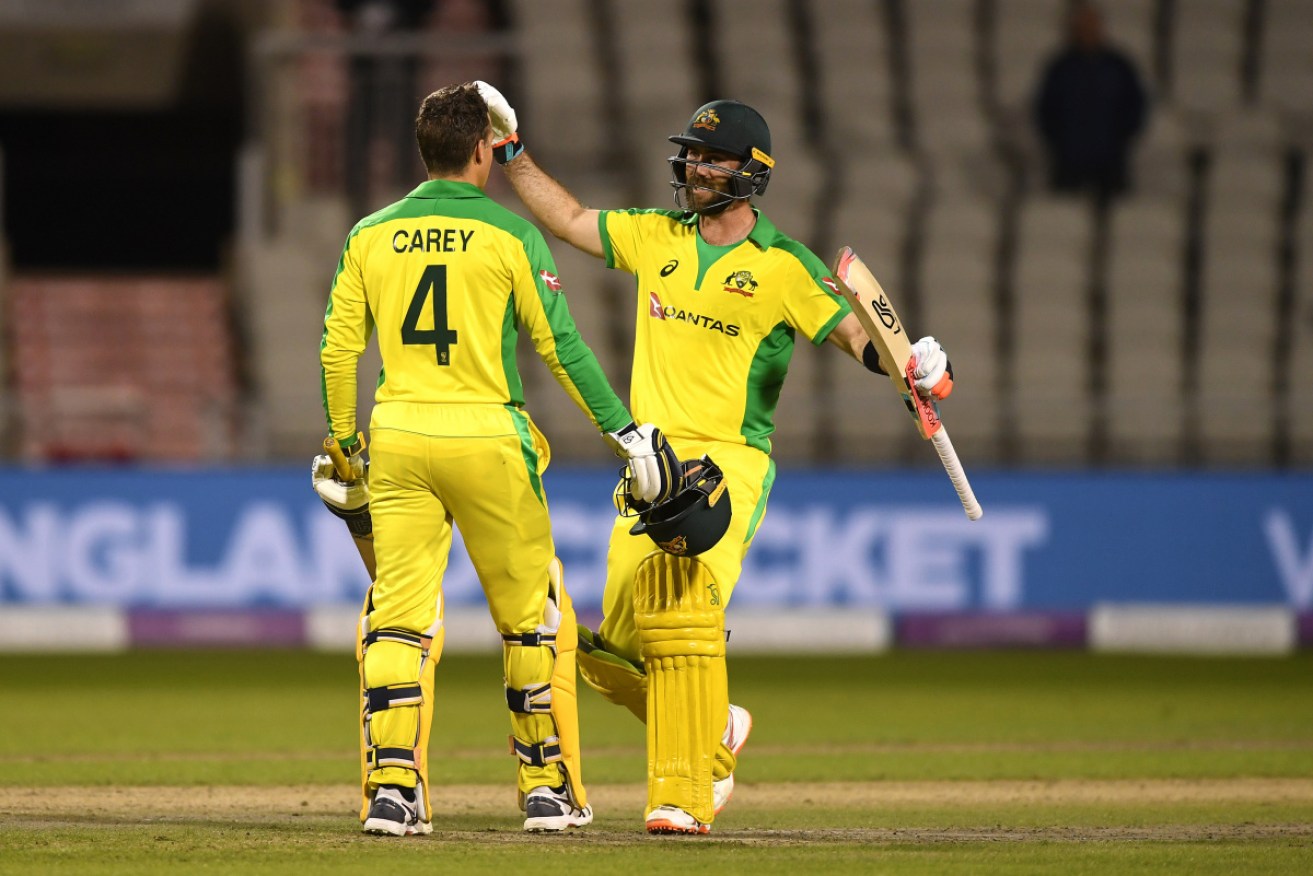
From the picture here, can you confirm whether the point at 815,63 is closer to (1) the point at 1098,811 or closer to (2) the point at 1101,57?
(2) the point at 1101,57

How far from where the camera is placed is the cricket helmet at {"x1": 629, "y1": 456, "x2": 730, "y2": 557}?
17.8ft

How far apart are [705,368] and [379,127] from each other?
1053 cm

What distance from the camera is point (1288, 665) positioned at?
1210 centimetres

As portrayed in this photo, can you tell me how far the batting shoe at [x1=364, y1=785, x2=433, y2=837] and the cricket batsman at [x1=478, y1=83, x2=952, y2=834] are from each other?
2.09ft

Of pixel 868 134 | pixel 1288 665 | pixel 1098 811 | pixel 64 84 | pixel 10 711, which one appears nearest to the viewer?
pixel 1098 811

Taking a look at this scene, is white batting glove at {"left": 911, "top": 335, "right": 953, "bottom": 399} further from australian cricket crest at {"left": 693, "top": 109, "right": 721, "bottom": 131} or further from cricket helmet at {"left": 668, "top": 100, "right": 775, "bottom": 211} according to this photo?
australian cricket crest at {"left": 693, "top": 109, "right": 721, "bottom": 131}

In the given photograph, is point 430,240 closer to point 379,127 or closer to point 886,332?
point 886,332

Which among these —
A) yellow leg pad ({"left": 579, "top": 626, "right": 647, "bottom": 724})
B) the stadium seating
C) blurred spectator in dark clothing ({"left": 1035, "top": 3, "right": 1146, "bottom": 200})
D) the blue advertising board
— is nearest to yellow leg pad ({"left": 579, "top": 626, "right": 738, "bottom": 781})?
yellow leg pad ({"left": 579, "top": 626, "right": 647, "bottom": 724})

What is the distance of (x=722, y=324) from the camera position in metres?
5.79

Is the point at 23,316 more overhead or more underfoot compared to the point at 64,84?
more underfoot

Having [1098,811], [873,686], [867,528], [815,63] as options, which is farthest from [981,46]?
[1098,811]

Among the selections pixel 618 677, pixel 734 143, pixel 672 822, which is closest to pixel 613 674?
pixel 618 677

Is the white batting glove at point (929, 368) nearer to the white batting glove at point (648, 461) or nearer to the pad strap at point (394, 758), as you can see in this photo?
the white batting glove at point (648, 461)

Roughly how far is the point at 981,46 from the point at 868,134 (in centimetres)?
149
